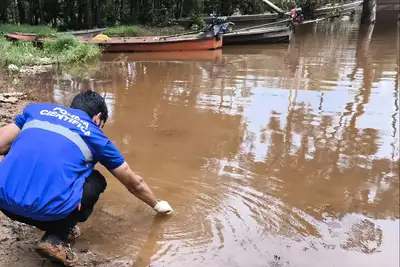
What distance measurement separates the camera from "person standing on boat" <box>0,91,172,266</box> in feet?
6.98

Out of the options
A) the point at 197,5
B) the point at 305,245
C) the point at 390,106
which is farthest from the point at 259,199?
the point at 197,5

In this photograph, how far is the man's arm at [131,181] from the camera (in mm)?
2456

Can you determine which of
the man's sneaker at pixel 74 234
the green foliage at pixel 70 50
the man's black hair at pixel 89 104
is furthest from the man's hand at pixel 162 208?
the green foliage at pixel 70 50

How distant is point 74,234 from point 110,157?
829 millimetres

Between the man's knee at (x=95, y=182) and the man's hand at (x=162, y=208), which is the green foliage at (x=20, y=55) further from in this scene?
the man's knee at (x=95, y=182)

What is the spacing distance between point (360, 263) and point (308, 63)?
9.36m

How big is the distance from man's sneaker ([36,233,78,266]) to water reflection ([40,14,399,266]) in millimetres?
410

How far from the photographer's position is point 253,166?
4.46 m

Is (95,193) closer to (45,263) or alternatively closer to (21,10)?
(45,263)

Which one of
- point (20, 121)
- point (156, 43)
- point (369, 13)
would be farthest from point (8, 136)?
point (369, 13)

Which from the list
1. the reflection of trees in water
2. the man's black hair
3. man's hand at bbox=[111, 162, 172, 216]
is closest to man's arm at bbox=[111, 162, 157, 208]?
man's hand at bbox=[111, 162, 172, 216]

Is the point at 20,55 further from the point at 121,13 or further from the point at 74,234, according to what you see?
the point at 121,13

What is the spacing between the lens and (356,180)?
4.19 m

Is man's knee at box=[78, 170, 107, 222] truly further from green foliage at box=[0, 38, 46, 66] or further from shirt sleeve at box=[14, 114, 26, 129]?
green foliage at box=[0, 38, 46, 66]
